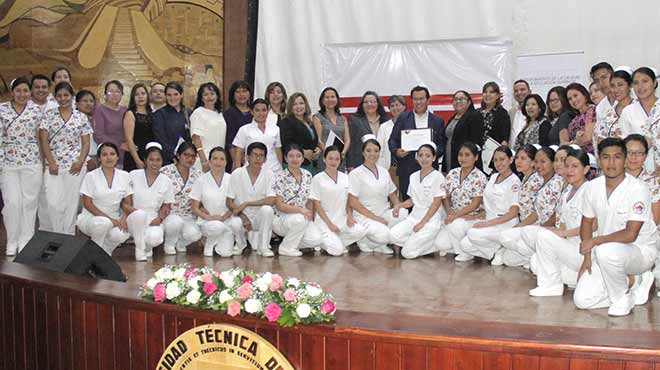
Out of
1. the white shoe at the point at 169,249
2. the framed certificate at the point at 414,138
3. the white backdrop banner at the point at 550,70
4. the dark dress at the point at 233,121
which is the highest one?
the white backdrop banner at the point at 550,70

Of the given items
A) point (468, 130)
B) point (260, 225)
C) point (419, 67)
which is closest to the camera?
point (260, 225)

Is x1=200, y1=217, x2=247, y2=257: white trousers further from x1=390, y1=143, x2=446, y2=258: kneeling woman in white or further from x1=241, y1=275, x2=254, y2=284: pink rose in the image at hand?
x1=241, y1=275, x2=254, y2=284: pink rose

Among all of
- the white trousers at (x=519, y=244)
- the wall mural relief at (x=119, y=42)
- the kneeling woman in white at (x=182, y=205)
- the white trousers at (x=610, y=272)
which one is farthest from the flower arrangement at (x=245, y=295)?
→ the wall mural relief at (x=119, y=42)

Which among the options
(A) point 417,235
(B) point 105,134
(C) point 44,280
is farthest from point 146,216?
(C) point 44,280

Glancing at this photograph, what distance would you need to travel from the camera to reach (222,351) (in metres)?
2.96

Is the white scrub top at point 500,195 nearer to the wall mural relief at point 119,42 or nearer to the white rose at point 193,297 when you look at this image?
the white rose at point 193,297

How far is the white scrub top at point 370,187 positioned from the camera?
6836 mm

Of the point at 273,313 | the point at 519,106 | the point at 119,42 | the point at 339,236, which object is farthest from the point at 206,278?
the point at 119,42

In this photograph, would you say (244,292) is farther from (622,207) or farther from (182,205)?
(182,205)

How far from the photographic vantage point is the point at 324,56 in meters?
9.01

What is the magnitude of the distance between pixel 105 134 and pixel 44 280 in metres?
3.75

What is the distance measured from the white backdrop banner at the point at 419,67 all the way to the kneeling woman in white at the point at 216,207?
8.47 ft

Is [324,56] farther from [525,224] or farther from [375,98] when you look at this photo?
[525,224]

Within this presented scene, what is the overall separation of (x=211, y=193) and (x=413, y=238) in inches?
71.1
